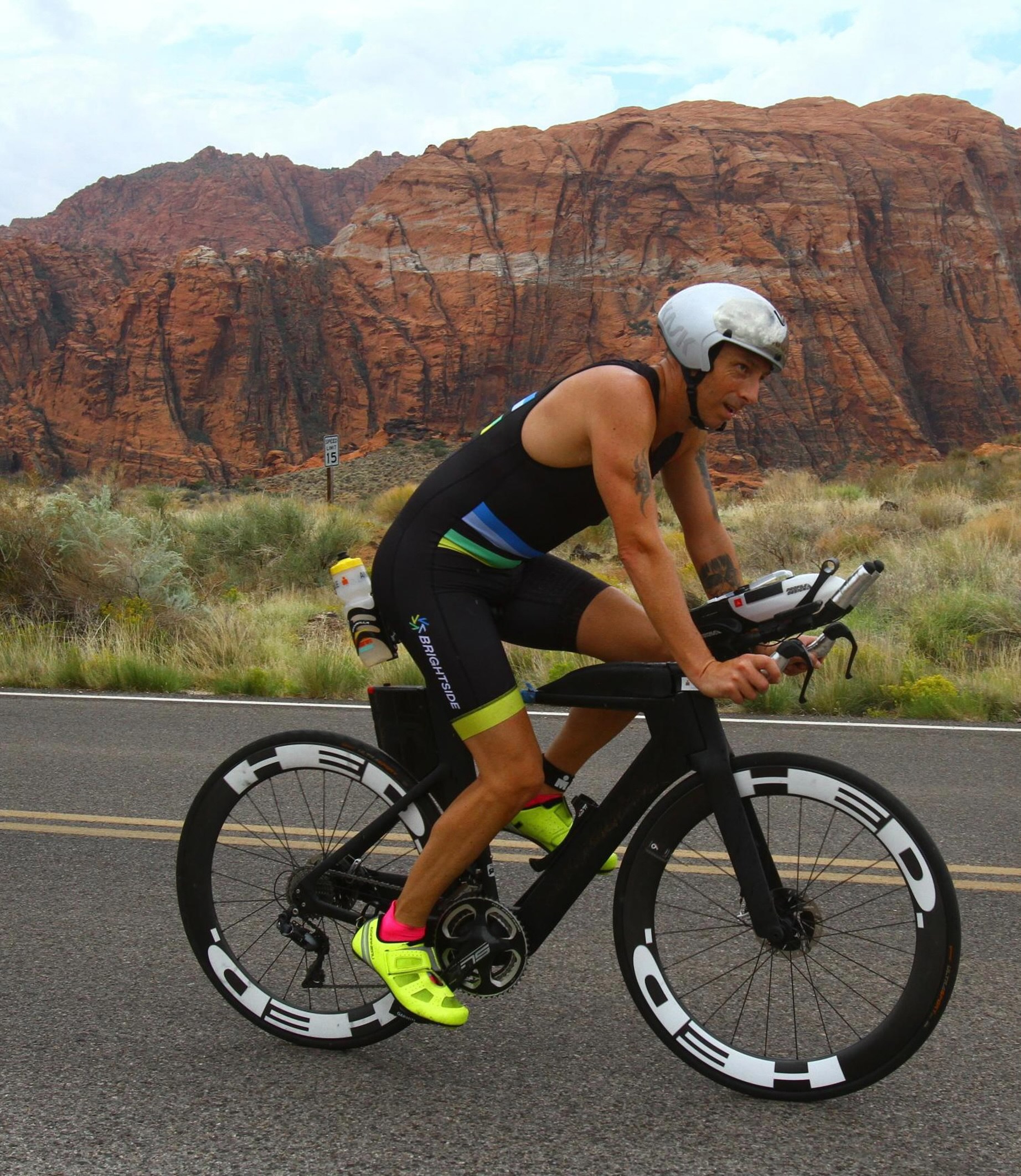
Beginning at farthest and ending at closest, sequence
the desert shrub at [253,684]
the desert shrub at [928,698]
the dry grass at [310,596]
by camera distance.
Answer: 1. the desert shrub at [253,684]
2. the dry grass at [310,596]
3. the desert shrub at [928,698]

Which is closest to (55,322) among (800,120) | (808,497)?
(800,120)

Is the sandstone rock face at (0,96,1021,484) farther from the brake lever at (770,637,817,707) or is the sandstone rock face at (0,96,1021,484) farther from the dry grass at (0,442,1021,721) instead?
the brake lever at (770,637,817,707)

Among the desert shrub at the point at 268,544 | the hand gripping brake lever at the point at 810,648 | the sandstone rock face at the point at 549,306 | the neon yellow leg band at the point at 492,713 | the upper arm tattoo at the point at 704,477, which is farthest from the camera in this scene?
the sandstone rock face at the point at 549,306

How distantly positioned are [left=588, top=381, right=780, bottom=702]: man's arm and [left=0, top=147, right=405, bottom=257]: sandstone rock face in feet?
570

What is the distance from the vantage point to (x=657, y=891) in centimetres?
333

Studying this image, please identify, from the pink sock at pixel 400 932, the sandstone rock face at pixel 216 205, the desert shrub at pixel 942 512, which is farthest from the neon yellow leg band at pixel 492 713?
the sandstone rock face at pixel 216 205

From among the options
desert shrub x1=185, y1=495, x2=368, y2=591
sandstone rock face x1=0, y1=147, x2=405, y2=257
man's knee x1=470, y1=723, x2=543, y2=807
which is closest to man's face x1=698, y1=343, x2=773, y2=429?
man's knee x1=470, y1=723, x2=543, y2=807

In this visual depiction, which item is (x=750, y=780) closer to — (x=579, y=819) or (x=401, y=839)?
(x=579, y=819)

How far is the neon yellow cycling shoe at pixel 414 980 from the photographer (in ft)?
10.6

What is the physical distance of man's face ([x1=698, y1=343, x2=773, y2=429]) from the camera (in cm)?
298

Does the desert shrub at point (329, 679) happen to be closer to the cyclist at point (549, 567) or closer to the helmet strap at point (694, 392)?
the cyclist at point (549, 567)

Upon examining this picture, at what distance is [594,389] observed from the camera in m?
3.00

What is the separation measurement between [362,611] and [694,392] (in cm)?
108

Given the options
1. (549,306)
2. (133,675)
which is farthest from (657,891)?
(549,306)
